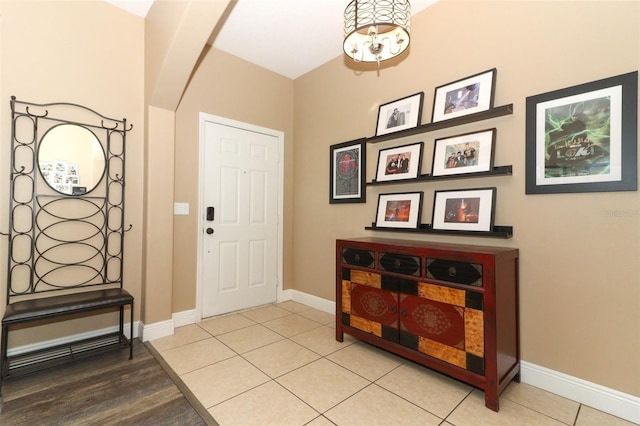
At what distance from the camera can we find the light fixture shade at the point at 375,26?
168 centimetres

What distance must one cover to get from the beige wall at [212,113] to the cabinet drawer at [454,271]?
2.28 meters

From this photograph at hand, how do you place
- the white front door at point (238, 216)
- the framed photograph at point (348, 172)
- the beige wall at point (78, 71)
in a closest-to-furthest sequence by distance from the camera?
1. the beige wall at point (78, 71)
2. the framed photograph at point (348, 172)
3. the white front door at point (238, 216)

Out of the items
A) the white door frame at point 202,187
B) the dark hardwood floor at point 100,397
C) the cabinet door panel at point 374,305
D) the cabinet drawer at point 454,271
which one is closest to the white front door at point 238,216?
the white door frame at point 202,187

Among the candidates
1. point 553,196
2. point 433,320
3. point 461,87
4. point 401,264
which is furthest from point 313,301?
point 461,87

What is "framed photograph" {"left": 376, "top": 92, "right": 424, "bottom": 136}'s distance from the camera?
8.70ft

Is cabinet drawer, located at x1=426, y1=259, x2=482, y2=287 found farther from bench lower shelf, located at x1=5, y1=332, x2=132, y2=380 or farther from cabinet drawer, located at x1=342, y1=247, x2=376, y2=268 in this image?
bench lower shelf, located at x1=5, y1=332, x2=132, y2=380

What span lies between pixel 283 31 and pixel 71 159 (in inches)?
89.5

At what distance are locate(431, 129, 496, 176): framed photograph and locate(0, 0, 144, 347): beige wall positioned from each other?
2.79 m

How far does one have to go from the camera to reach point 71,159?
8.24 ft

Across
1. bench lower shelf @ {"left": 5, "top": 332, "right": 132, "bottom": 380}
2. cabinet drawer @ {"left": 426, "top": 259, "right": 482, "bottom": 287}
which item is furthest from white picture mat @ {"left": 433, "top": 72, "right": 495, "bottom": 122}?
bench lower shelf @ {"left": 5, "top": 332, "right": 132, "bottom": 380}

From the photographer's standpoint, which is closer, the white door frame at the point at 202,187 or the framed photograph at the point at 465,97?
the framed photograph at the point at 465,97

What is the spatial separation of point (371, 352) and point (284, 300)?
1.69 meters

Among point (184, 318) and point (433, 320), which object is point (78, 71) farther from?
point (433, 320)

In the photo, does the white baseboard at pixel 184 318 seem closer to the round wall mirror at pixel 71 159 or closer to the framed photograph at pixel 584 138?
the round wall mirror at pixel 71 159
